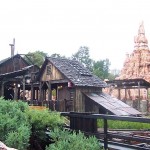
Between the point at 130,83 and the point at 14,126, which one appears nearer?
the point at 14,126

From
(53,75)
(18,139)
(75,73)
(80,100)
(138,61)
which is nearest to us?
(18,139)

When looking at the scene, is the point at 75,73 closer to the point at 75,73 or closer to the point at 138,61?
the point at 75,73

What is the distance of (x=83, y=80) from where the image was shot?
22422 millimetres

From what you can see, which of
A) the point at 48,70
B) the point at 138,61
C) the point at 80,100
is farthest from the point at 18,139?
the point at 138,61

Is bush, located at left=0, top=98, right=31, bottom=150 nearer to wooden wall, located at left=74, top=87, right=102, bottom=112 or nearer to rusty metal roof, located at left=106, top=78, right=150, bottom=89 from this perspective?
wooden wall, located at left=74, top=87, right=102, bottom=112

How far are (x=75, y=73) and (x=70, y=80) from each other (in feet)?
5.16

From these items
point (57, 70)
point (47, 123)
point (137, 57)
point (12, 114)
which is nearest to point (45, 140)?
point (47, 123)

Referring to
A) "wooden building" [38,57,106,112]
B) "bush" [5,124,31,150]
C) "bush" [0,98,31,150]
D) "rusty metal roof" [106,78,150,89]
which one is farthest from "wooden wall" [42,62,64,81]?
"bush" [5,124,31,150]

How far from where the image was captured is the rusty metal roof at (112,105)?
19656 mm

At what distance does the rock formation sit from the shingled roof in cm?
2021

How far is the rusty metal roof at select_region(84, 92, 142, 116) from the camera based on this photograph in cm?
1966

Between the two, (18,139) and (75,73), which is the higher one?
(75,73)

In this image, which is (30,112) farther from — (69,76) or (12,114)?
(69,76)

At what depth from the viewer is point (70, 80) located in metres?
21.4
